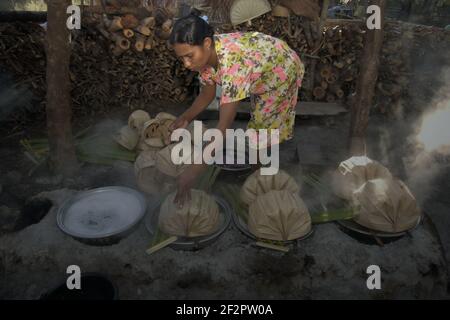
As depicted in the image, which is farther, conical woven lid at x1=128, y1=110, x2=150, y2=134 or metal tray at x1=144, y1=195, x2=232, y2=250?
conical woven lid at x1=128, y1=110, x2=150, y2=134

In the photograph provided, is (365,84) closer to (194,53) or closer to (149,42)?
(194,53)

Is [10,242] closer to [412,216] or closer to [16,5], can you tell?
[412,216]

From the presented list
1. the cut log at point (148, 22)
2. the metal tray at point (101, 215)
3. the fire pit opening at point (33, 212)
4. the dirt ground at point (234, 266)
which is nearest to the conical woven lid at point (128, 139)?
the metal tray at point (101, 215)

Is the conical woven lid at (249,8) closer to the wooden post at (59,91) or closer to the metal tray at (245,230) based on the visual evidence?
the wooden post at (59,91)

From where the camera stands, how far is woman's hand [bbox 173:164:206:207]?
92.4 inches

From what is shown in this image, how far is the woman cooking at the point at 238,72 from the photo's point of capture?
2.27 m

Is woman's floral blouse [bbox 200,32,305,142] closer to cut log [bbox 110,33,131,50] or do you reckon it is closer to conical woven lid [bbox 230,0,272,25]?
conical woven lid [bbox 230,0,272,25]

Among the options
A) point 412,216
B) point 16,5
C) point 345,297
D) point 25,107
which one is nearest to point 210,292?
point 345,297

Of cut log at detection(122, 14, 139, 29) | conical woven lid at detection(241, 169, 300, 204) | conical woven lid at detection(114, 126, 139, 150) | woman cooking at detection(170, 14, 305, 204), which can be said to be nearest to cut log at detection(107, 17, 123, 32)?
cut log at detection(122, 14, 139, 29)

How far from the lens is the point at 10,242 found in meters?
2.85

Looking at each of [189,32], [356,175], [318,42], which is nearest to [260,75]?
[189,32]

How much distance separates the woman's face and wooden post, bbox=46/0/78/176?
1.71 metres

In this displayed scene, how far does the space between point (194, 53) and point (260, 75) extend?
70 centimetres
